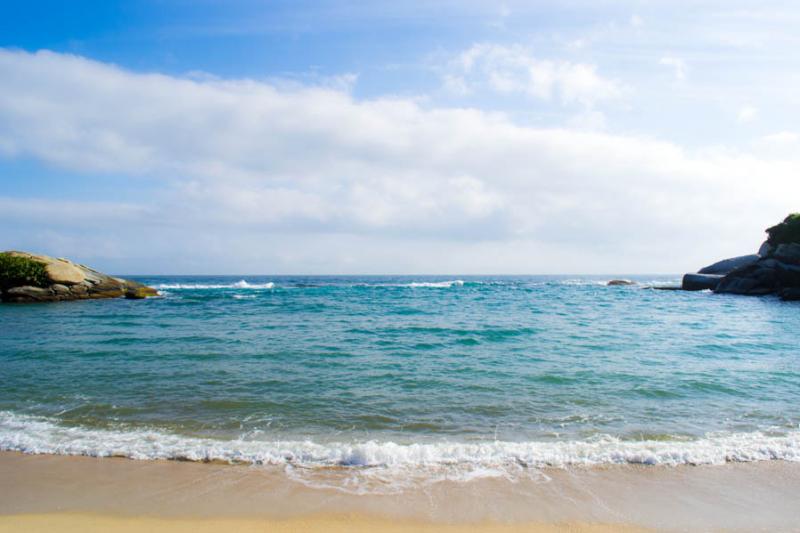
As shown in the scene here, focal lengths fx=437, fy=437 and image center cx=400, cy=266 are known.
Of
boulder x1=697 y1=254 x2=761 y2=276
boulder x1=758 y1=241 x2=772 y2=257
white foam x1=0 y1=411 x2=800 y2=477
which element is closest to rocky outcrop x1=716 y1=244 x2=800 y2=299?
boulder x1=758 y1=241 x2=772 y2=257

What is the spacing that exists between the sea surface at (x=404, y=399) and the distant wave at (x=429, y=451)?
3 centimetres

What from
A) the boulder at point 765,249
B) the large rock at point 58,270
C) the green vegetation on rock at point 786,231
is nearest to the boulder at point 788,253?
the green vegetation on rock at point 786,231

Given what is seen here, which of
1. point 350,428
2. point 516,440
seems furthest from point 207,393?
point 516,440

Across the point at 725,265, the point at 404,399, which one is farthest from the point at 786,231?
the point at 404,399

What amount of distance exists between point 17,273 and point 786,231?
6611 centimetres

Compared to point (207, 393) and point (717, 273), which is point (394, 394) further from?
point (717, 273)

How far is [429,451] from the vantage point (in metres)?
6.50

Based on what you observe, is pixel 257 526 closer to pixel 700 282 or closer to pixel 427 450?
pixel 427 450

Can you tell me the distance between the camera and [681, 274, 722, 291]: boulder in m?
49.2

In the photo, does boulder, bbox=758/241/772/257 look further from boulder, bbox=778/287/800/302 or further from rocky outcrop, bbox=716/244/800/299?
boulder, bbox=778/287/800/302

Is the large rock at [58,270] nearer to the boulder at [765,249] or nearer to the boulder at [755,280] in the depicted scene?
the boulder at [755,280]

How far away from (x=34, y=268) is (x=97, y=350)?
24.9m

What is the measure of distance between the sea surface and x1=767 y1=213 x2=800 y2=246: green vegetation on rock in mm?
31643

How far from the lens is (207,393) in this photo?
9.59 metres
